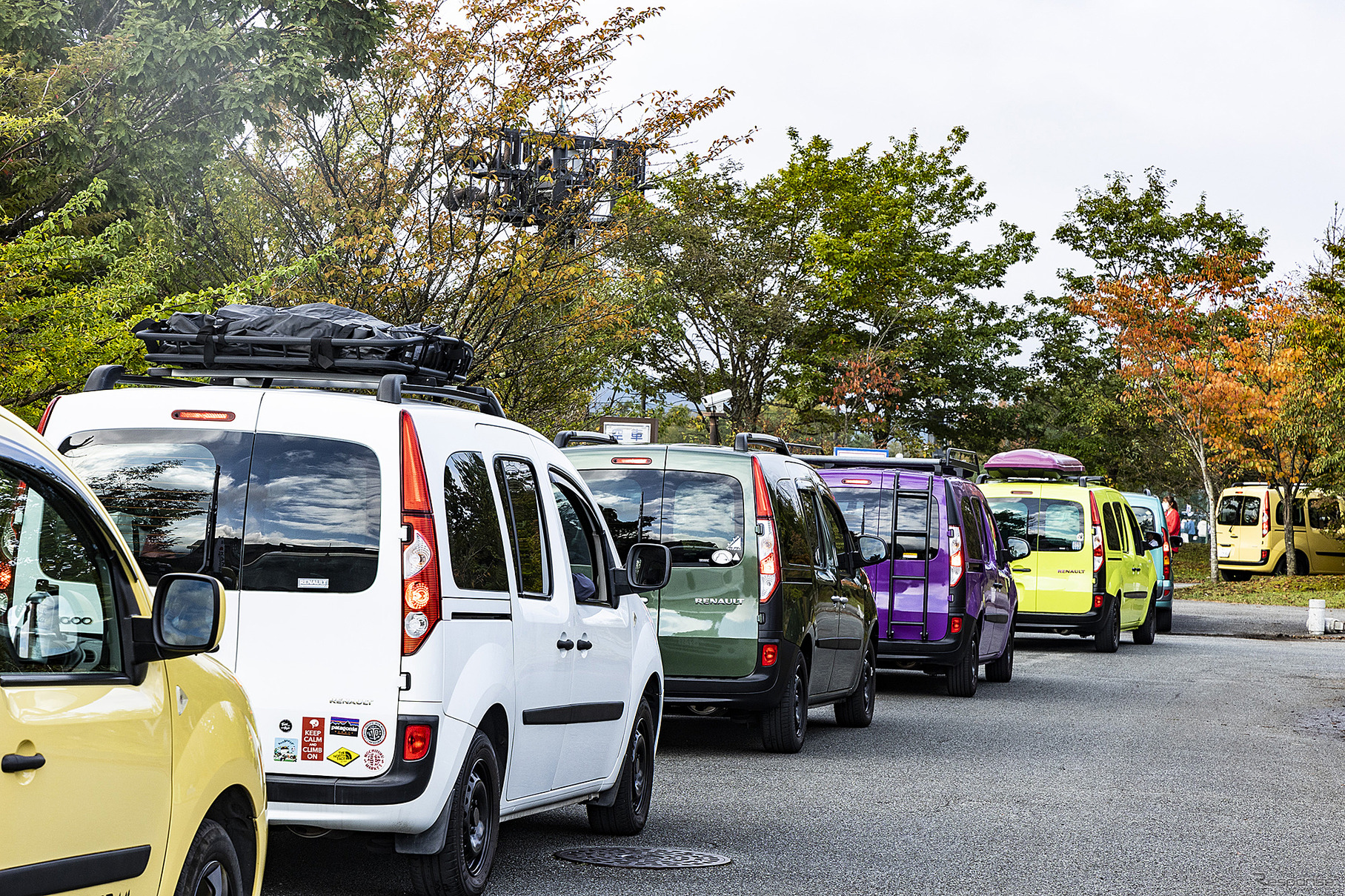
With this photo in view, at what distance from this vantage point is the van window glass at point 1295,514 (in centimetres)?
4331

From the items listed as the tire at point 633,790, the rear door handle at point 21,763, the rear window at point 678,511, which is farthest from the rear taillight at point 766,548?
the rear door handle at point 21,763

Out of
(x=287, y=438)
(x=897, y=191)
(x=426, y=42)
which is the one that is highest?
(x=897, y=191)

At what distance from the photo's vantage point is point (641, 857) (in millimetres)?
7324

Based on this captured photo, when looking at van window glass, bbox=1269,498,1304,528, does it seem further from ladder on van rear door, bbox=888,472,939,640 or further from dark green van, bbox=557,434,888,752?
dark green van, bbox=557,434,888,752

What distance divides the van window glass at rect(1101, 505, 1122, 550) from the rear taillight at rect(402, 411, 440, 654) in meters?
15.2

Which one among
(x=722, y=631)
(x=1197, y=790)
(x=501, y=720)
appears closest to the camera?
(x=501, y=720)

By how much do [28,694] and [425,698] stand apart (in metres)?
2.24

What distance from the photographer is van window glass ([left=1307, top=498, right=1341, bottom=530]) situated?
137 feet

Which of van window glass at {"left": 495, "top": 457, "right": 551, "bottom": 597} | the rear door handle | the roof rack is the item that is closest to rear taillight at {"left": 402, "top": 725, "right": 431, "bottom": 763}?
van window glass at {"left": 495, "top": 457, "right": 551, "bottom": 597}

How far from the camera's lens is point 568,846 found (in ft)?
24.7

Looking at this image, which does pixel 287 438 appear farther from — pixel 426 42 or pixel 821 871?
pixel 426 42

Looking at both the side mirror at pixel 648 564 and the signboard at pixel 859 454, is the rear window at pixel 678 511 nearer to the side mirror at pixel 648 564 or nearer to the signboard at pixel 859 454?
the side mirror at pixel 648 564

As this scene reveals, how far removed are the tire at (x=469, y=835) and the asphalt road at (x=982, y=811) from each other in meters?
0.37

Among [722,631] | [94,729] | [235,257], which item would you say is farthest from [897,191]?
[94,729]
